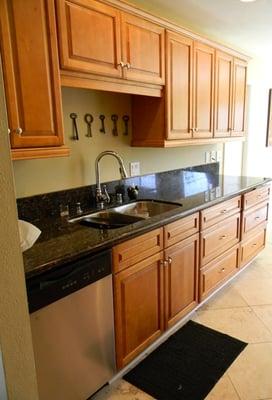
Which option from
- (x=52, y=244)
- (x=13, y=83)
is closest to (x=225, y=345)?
(x=52, y=244)

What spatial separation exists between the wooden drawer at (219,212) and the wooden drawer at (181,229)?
9 centimetres

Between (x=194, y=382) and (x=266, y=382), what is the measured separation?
41 centimetres

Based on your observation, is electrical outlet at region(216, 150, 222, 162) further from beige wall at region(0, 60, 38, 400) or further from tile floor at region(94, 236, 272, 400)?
beige wall at region(0, 60, 38, 400)

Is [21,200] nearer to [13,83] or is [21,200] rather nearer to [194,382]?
[13,83]

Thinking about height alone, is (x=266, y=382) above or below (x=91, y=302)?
below

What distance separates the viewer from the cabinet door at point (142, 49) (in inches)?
74.4

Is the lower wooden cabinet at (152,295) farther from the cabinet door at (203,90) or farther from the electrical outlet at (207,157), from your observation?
the electrical outlet at (207,157)

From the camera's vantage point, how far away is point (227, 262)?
8.81 feet

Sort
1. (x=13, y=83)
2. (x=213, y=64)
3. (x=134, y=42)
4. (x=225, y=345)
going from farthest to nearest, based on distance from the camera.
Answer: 1. (x=213, y=64)
2. (x=225, y=345)
3. (x=134, y=42)
4. (x=13, y=83)

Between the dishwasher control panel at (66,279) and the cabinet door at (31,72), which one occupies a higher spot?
the cabinet door at (31,72)

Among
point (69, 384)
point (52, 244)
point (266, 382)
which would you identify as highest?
point (52, 244)

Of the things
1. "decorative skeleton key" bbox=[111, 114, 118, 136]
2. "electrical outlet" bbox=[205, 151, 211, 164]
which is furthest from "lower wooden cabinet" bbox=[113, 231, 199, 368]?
"electrical outlet" bbox=[205, 151, 211, 164]

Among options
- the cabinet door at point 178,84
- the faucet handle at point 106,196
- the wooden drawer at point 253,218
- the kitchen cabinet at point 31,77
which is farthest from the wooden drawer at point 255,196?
the kitchen cabinet at point 31,77

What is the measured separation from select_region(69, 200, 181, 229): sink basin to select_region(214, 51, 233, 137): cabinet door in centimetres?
102
